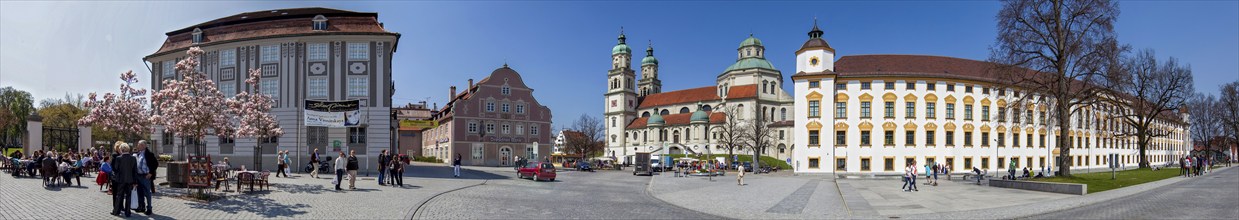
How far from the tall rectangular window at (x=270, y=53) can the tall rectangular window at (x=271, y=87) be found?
1.17m

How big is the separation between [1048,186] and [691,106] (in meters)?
89.3

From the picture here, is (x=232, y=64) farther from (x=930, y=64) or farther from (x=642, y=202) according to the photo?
(x=930, y=64)

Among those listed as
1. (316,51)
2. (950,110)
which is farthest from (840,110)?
(316,51)

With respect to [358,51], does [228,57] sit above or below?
below

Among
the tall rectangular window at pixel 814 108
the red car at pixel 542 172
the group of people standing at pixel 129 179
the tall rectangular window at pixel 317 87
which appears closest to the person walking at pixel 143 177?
the group of people standing at pixel 129 179

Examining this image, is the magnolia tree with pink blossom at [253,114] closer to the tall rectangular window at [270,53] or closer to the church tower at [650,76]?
the tall rectangular window at [270,53]

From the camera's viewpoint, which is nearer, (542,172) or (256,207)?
(256,207)

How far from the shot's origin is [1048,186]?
1063 inches

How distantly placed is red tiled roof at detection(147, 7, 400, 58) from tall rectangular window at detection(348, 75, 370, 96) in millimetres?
2634

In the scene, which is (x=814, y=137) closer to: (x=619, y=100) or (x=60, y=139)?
(x=60, y=139)

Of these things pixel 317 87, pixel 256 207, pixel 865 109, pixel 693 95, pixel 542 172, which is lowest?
pixel 542 172

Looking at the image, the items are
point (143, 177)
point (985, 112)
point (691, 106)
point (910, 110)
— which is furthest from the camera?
point (691, 106)

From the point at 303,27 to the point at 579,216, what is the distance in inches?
1228

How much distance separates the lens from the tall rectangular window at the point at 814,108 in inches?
2254
